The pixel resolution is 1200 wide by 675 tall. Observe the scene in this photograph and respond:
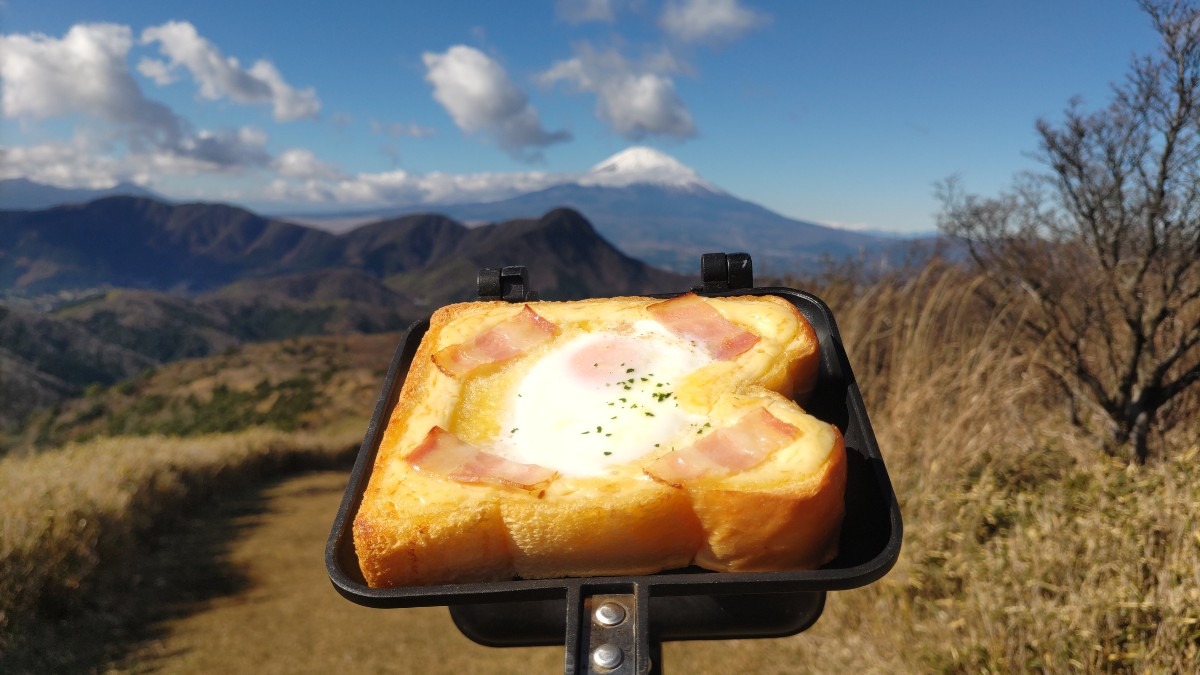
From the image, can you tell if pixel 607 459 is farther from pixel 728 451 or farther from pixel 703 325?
pixel 703 325

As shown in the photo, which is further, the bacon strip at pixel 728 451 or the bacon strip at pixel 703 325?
the bacon strip at pixel 703 325

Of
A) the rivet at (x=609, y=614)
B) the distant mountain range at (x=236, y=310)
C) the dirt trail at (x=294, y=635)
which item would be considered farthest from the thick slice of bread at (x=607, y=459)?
the distant mountain range at (x=236, y=310)

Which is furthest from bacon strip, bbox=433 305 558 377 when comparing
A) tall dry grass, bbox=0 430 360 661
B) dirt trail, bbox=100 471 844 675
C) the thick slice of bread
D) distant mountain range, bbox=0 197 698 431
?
distant mountain range, bbox=0 197 698 431

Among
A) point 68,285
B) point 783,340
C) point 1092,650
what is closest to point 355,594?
point 783,340

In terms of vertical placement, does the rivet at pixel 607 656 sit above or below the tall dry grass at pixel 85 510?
above

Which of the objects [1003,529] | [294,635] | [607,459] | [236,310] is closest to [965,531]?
[1003,529]

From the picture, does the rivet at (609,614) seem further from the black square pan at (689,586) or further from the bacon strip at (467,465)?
the bacon strip at (467,465)

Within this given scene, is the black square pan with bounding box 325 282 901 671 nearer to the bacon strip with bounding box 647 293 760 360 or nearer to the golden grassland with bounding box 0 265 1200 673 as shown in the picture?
the bacon strip with bounding box 647 293 760 360

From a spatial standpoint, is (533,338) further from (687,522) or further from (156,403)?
(156,403)
